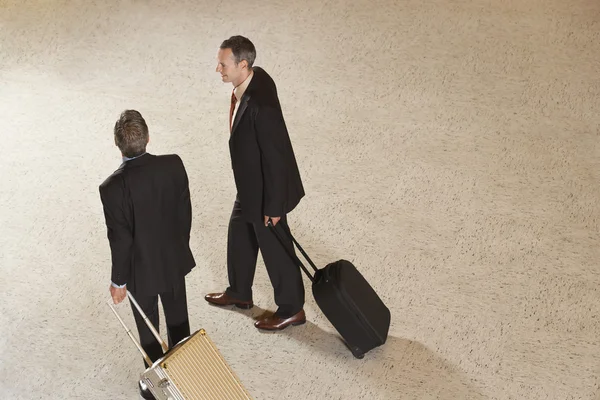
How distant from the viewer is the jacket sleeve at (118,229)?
313 centimetres

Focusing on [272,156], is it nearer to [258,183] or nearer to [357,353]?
[258,183]

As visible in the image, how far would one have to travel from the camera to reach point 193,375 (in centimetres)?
296

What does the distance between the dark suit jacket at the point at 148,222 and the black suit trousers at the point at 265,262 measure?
1.81 ft

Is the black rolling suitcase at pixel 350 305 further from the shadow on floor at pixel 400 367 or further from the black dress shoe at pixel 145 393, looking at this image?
the black dress shoe at pixel 145 393

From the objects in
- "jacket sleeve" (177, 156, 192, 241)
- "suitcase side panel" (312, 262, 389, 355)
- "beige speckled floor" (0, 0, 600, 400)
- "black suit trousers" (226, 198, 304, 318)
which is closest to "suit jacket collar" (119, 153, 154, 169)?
"jacket sleeve" (177, 156, 192, 241)

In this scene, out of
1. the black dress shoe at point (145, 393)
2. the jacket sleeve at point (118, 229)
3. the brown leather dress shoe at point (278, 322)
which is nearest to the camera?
the jacket sleeve at point (118, 229)

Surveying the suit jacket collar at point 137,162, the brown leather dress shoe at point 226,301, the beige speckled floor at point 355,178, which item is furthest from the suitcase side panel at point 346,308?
the suit jacket collar at point 137,162

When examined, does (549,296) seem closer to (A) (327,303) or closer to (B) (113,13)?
(A) (327,303)

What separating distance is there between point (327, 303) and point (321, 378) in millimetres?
357

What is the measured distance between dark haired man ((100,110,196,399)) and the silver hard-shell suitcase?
48 cm

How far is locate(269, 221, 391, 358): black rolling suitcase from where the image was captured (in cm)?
384

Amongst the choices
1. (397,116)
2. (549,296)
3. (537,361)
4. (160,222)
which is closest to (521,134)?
(397,116)

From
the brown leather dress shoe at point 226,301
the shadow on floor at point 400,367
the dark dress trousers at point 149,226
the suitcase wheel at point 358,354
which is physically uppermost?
the dark dress trousers at point 149,226

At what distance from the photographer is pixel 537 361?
3971 mm
